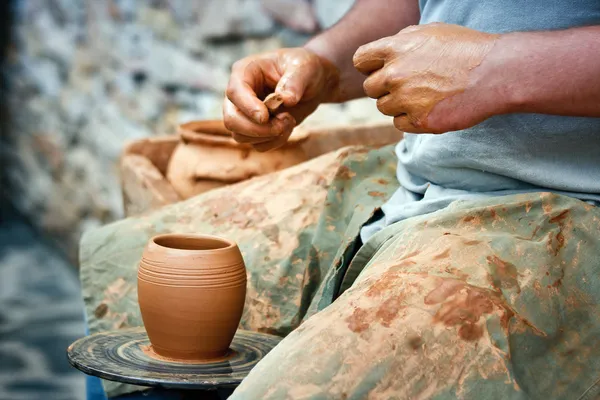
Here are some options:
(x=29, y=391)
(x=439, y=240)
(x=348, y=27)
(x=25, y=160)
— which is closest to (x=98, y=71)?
(x=25, y=160)

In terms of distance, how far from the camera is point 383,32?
172 centimetres

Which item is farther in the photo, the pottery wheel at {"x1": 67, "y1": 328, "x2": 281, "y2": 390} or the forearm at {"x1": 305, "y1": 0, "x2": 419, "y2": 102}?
the forearm at {"x1": 305, "y1": 0, "x2": 419, "y2": 102}

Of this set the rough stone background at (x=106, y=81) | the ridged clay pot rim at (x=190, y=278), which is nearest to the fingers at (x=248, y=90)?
the ridged clay pot rim at (x=190, y=278)

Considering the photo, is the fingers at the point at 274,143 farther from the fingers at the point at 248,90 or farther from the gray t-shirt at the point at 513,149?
the gray t-shirt at the point at 513,149

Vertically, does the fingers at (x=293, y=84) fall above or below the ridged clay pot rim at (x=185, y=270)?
above

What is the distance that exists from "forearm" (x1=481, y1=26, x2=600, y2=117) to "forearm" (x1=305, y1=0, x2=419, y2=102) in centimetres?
63

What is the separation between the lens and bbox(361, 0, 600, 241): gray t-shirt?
1181 millimetres

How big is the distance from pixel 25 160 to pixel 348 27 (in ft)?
12.0

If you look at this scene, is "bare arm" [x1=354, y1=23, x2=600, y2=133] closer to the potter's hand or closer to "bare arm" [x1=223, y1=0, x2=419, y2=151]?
the potter's hand

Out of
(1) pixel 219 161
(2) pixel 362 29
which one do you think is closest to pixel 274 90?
(2) pixel 362 29

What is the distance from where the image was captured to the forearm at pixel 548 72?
107 centimetres

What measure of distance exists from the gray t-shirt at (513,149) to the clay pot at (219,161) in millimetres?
991

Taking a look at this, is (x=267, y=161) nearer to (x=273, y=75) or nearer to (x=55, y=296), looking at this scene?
(x=273, y=75)

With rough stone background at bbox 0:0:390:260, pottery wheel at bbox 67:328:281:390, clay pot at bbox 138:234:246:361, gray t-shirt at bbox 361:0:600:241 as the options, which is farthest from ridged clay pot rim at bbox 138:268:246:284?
rough stone background at bbox 0:0:390:260
